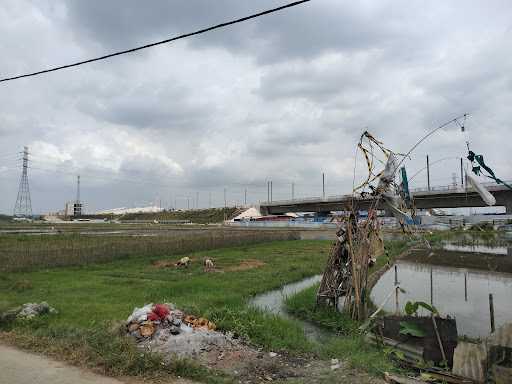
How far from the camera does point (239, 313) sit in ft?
33.0

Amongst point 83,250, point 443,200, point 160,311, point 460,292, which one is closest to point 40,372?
point 160,311

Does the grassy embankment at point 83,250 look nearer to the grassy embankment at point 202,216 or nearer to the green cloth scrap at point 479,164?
the green cloth scrap at point 479,164

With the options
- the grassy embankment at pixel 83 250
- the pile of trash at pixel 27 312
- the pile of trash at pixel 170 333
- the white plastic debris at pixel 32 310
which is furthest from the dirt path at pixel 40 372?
the grassy embankment at pixel 83 250

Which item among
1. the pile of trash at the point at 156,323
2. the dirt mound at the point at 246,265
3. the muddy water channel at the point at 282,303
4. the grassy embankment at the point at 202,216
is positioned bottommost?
the muddy water channel at the point at 282,303

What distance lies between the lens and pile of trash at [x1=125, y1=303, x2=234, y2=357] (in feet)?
24.9

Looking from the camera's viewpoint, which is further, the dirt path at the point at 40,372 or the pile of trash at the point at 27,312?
the pile of trash at the point at 27,312

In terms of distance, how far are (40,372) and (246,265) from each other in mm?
17961

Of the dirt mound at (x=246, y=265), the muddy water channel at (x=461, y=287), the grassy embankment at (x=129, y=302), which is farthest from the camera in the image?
the dirt mound at (x=246, y=265)

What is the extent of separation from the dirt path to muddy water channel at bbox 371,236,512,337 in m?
9.38

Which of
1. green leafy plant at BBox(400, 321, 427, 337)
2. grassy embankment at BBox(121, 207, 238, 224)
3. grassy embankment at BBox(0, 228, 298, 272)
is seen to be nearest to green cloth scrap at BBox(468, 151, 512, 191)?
green leafy plant at BBox(400, 321, 427, 337)

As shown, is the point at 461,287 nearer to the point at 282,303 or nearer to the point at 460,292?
the point at 460,292

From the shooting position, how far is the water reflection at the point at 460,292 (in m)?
12.5

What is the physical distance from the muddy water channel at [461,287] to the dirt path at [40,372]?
9.38 m

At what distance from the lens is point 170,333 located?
316 inches
